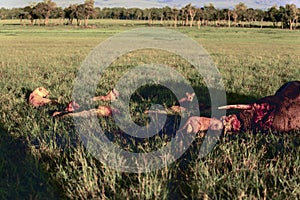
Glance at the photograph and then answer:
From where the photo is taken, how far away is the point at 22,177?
14.8 feet

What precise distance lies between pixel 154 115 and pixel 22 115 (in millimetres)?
2281

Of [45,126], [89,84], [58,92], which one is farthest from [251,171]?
[89,84]

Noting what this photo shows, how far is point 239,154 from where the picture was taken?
494 centimetres

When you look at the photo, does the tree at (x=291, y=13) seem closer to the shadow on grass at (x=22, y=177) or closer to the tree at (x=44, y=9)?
the tree at (x=44, y=9)

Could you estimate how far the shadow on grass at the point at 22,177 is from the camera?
4105 mm

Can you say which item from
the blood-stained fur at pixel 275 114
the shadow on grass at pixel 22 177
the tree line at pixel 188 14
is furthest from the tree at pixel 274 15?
the shadow on grass at pixel 22 177

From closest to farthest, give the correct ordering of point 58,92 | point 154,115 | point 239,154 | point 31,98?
point 239,154 < point 154,115 < point 31,98 < point 58,92

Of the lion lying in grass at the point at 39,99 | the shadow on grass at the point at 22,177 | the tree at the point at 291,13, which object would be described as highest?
the tree at the point at 291,13

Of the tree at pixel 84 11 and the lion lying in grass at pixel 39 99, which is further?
the tree at pixel 84 11

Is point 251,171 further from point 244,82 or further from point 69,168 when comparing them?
point 244,82

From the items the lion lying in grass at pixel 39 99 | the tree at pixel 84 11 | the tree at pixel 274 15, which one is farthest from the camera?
the tree at pixel 274 15

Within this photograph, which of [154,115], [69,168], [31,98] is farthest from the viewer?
[31,98]

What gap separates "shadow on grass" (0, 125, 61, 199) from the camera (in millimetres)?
4105

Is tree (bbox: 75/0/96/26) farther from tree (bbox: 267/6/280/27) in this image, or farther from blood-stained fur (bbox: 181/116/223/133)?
blood-stained fur (bbox: 181/116/223/133)
